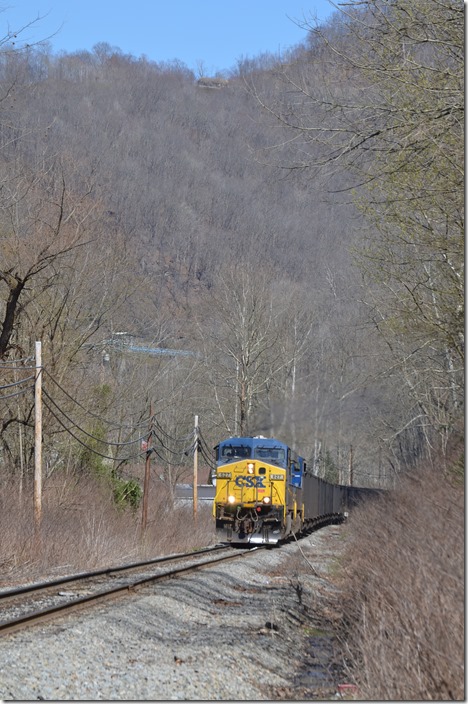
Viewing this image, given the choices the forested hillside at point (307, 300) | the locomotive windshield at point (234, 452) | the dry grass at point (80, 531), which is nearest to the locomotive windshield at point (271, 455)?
the locomotive windshield at point (234, 452)

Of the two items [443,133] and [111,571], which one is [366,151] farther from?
[111,571]

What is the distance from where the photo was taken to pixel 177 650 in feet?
34.2

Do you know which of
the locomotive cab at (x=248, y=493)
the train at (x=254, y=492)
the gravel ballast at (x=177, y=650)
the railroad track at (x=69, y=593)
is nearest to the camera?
the gravel ballast at (x=177, y=650)

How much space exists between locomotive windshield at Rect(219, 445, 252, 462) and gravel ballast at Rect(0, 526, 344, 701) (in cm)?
818

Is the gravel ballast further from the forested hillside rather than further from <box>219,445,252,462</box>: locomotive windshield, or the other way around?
<box>219,445,252,462</box>: locomotive windshield

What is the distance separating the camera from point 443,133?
12969mm

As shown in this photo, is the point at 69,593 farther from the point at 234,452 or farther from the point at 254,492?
the point at 254,492

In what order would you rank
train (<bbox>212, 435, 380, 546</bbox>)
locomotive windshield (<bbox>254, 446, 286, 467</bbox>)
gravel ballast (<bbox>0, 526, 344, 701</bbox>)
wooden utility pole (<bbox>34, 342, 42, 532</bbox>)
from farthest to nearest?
1. train (<bbox>212, 435, 380, 546</bbox>)
2. locomotive windshield (<bbox>254, 446, 286, 467</bbox>)
3. wooden utility pole (<bbox>34, 342, 42, 532</bbox>)
4. gravel ballast (<bbox>0, 526, 344, 701</bbox>)

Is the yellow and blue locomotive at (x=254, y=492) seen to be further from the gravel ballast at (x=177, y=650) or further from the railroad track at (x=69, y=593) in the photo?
the gravel ballast at (x=177, y=650)

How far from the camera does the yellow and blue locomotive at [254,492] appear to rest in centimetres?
2481

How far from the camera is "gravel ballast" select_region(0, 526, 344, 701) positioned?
28.2 ft

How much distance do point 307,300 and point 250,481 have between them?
6094mm

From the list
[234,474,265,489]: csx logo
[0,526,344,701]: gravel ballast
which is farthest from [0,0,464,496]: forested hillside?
[0,526,344,701]: gravel ballast

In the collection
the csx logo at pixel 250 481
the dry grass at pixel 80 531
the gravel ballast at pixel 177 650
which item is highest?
the csx logo at pixel 250 481
